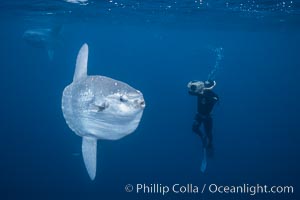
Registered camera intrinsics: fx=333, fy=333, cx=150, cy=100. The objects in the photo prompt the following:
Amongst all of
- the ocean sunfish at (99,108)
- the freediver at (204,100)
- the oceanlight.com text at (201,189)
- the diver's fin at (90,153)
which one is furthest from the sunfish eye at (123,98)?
Answer: the oceanlight.com text at (201,189)

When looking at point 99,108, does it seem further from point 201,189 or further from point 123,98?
point 201,189

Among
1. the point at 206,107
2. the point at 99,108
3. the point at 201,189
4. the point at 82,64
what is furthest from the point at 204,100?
the point at 201,189

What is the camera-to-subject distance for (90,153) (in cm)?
471

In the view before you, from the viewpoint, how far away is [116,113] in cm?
354

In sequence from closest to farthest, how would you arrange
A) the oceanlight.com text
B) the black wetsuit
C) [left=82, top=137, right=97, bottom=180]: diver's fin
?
[left=82, top=137, right=97, bottom=180]: diver's fin < the black wetsuit < the oceanlight.com text

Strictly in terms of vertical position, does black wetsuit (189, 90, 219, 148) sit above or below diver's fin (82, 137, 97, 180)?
below

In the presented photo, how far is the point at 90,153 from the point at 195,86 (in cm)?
423

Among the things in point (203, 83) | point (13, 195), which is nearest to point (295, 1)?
point (203, 83)

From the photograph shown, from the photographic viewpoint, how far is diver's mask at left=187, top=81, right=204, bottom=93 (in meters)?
8.26

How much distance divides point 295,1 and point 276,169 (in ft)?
33.5

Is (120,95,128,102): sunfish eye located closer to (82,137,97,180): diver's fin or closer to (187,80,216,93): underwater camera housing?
(82,137,97,180): diver's fin

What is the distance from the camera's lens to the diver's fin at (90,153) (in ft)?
15.0

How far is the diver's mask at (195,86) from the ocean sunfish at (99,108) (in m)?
3.98

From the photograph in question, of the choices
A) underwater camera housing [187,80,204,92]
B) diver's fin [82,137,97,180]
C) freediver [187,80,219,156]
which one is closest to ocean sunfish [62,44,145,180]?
diver's fin [82,137,97,180]
